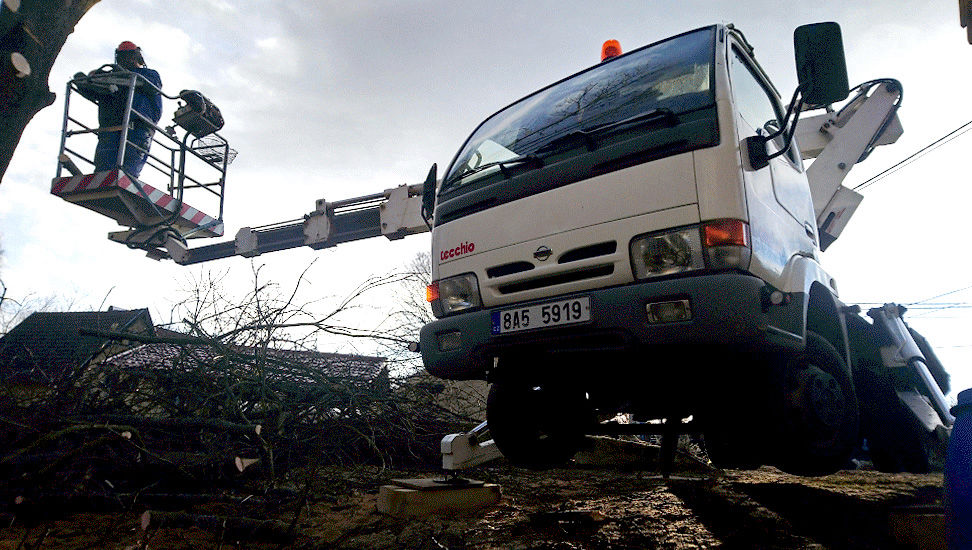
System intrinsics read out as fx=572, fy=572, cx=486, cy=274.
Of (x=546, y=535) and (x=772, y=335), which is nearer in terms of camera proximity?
(x=772, y=335)

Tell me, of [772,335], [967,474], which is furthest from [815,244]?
[967,474]

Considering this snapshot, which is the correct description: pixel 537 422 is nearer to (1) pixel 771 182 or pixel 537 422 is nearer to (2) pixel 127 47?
(1) pixel 771 182

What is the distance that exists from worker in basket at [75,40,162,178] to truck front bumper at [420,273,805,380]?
610 cm

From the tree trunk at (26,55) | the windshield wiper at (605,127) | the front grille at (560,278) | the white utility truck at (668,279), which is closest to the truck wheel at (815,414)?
the white utility truck at (668,279)

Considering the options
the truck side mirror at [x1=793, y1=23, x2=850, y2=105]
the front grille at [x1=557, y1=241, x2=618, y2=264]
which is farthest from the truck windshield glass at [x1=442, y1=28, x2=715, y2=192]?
the front grille at [x1=557, y1=241, x2=618, y2=264]

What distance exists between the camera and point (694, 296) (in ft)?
7.54

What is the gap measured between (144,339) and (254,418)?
867 mm

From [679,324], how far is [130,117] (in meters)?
7.06

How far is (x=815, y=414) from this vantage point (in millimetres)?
2510

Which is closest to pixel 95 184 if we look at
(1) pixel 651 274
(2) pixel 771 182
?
(1) pixel 651 274

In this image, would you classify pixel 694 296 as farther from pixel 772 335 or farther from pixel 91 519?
pixel 91 519

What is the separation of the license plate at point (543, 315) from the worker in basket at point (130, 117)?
5.86 m

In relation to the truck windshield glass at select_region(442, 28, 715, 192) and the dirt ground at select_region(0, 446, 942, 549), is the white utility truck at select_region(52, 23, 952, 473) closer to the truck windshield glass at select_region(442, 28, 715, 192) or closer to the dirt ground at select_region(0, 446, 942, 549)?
the truck windshield glass at select_region(442, 28, 715, 192)

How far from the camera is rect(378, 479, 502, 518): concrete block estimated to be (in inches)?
133
